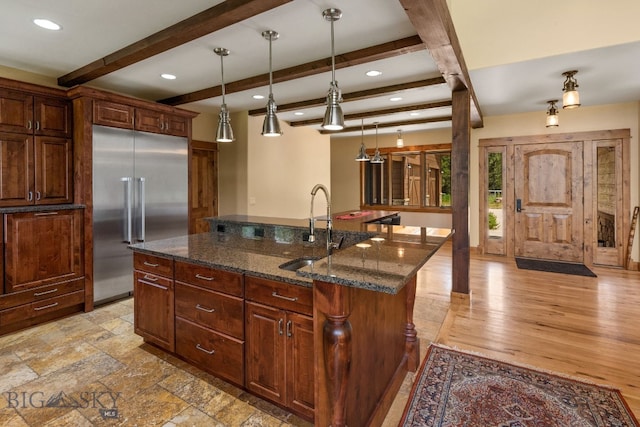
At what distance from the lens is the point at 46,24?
2.65 metres

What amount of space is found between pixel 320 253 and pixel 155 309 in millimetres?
1354

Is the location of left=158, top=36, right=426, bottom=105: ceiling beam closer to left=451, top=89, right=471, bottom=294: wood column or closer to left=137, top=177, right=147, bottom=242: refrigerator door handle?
left=451, top=89, right=471, bottom=294: wood column

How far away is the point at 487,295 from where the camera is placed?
4141mm

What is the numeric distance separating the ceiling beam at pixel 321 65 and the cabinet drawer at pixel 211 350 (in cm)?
265

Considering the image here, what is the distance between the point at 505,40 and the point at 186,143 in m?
4.02

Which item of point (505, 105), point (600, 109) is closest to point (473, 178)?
point (505, 105)

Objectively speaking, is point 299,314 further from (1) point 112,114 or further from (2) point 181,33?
(1) point 112,114

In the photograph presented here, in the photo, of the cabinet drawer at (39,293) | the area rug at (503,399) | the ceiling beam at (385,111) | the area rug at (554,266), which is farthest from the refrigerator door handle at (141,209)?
the area rug at (554,266)

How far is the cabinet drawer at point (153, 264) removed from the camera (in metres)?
2.43

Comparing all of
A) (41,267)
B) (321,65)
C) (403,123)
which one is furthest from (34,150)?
(403,123)

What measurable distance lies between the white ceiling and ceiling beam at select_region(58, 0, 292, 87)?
54 mm

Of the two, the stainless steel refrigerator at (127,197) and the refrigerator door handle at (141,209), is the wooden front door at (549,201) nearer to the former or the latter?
the stainless steel refrigerator at (127,197)

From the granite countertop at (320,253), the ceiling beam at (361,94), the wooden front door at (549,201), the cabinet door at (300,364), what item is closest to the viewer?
the granite countertop at (320,253)

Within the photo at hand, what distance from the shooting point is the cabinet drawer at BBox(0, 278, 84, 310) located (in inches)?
121
